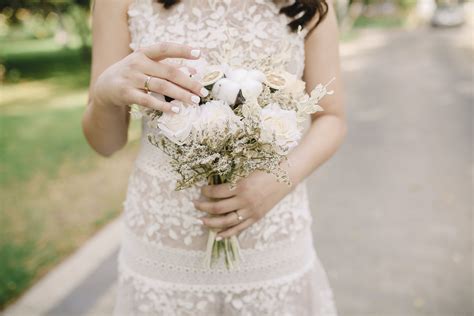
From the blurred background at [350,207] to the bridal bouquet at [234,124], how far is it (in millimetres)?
2608

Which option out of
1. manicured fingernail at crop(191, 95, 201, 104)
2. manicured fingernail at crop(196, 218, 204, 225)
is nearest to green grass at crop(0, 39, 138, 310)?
manicured fingernail at crop(196, 218, 204, 225)

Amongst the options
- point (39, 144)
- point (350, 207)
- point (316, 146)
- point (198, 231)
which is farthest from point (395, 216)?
point (39, 144)

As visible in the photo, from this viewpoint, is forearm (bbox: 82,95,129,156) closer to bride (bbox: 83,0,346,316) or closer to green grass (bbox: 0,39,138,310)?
bride (bbox: 83,0,346,316)

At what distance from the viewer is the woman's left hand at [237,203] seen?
1.45 meters

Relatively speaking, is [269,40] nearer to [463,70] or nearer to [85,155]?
[85,155]

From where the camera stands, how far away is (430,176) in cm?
605

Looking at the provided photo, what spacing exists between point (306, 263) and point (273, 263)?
0.15m

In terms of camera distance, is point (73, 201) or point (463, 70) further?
point (463, 70)

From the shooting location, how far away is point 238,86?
126cm

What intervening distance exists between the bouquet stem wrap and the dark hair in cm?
67

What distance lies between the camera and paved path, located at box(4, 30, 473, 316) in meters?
3.73

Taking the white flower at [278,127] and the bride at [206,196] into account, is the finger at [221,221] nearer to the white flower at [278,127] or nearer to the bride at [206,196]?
the bride at [206,196]

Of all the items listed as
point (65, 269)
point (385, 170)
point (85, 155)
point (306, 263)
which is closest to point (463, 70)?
point (385, 170)

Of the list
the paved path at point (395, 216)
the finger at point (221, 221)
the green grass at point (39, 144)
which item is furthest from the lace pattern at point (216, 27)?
the green grass at point (39, 144)
